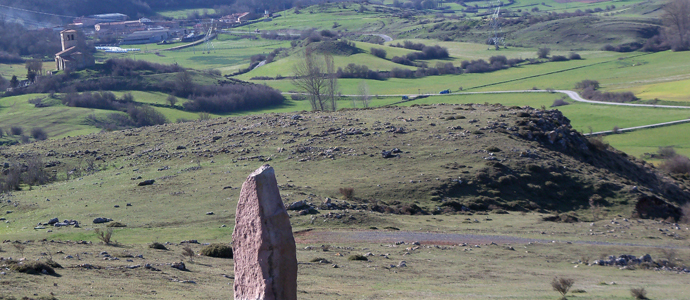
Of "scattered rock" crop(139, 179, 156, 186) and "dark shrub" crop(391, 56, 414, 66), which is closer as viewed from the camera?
"scattered rock" crop(139, 179, 156, 186)

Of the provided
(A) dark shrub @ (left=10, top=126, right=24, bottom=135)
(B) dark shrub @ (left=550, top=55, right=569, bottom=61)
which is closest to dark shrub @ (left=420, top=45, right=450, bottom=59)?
(B) dark shrub @ (left=550, top=55, right=569, bottom=61)

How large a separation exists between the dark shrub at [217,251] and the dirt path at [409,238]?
5.00 m

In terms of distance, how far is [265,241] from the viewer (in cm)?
1070

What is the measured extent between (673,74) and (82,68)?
120683mm

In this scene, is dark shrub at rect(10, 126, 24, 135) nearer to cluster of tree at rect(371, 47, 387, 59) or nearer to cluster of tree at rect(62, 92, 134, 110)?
cluster of tree at rect(62, 92, 134, 110)

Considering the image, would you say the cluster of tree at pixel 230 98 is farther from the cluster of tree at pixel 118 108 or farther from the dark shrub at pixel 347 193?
the dark shrub at pixel 347 193

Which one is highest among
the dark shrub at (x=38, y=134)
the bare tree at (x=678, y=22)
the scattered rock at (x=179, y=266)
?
the bare tree at (x=678, y=22)

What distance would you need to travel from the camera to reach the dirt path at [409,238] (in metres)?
28.9

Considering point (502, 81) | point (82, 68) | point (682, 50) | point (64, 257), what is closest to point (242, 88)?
point (82, 68)

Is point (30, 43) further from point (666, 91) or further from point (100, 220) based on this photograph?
point (100, 220)

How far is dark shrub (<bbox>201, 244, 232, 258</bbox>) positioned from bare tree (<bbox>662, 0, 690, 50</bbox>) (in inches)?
6467

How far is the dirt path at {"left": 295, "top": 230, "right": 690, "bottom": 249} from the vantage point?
94.9ft

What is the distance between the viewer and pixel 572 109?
95938 millimetres

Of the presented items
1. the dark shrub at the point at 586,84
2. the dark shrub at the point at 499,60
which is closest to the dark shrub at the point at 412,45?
the dark shrub at the point at 499,60
